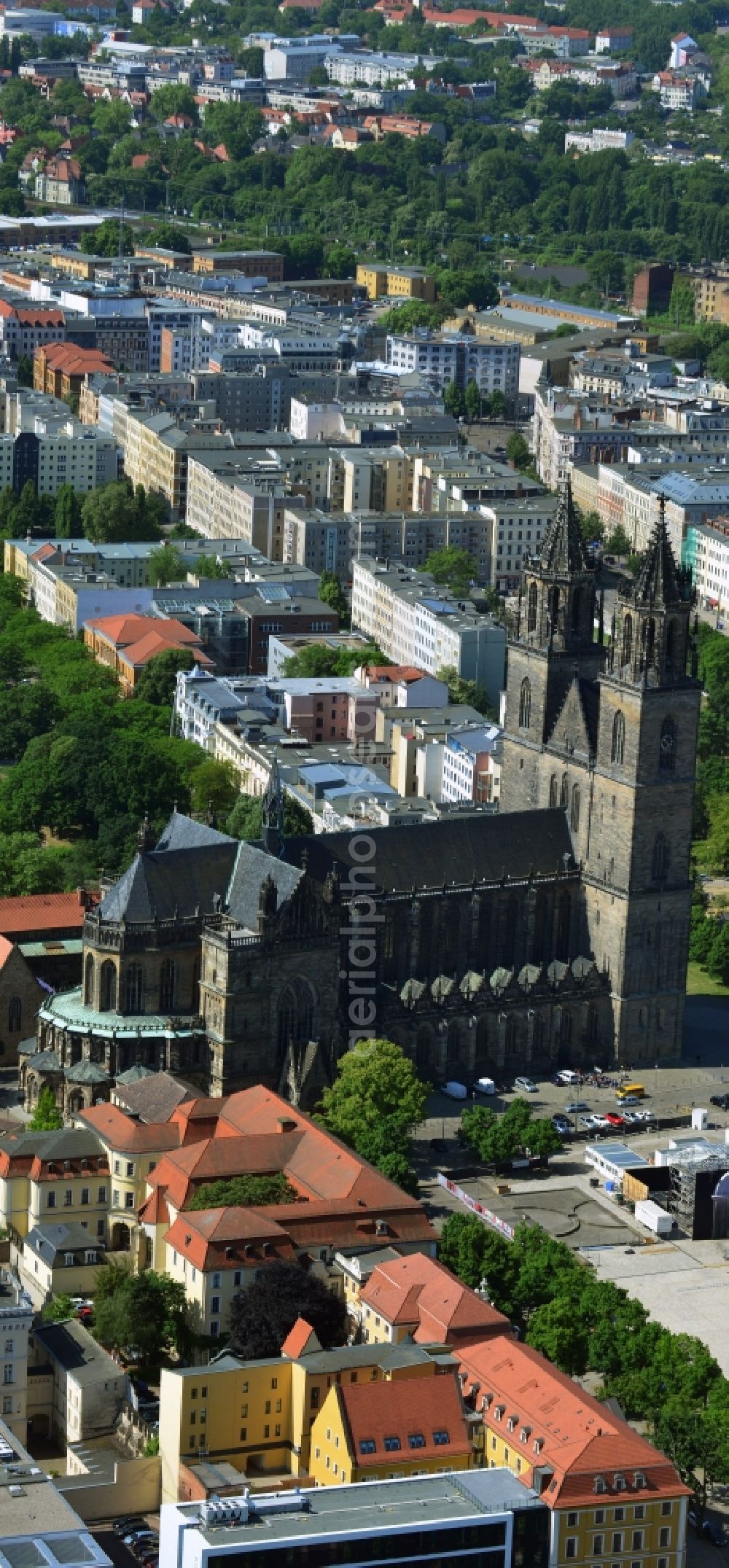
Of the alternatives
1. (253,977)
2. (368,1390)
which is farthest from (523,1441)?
(253,977)

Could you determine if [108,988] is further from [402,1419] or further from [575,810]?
[402,1419]

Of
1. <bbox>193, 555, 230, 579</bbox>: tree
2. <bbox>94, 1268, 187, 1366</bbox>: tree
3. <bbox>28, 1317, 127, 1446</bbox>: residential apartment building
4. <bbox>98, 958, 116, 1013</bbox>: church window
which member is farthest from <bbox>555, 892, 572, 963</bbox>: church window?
<bbox>193, 555, 230, 579</bbox>: tree

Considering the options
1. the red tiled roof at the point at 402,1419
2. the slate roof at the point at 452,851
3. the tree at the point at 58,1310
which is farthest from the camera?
the slate roof at the point at 452,851

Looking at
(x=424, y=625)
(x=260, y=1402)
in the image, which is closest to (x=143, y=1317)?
(x=260, y=1402)

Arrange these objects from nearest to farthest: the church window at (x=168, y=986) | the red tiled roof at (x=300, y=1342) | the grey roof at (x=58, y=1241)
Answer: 1. the red tiled roof at (x=300, y=1342)
2. the grey roof at (x=58, y=1241)
3. the church window at (x=168, y=986)

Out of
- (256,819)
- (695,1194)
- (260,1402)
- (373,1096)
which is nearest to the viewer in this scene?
(260,1402)

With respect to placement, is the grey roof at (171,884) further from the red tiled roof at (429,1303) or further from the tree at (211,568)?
the tree at (211,568)

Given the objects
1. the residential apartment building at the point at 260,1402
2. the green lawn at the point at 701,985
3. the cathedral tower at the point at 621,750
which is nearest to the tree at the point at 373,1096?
the cathedral tower at the point at 621,750
